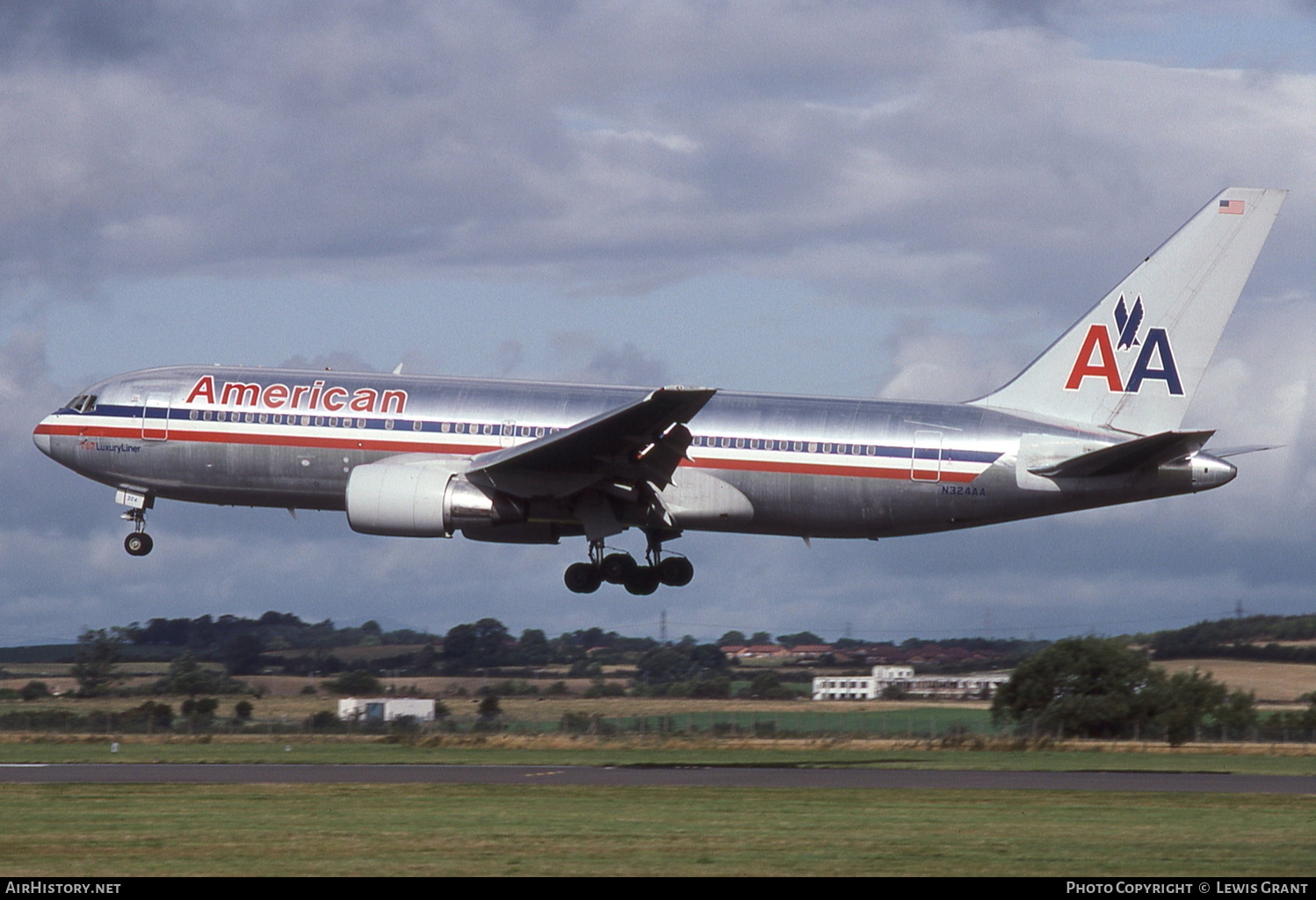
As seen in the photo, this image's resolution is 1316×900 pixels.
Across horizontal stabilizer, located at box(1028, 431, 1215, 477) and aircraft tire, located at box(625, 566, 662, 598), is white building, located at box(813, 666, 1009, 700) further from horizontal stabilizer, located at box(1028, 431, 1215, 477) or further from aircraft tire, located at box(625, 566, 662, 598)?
horizontal stabilizer, located at box(1028, 431, 1215, 477)

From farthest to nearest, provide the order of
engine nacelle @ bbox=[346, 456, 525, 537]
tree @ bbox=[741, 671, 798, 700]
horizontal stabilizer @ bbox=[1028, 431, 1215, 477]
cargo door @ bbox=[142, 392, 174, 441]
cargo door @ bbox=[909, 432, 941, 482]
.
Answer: tree @ bbox=[741, 671, 798, 700], cargo door @ bbox=[142, 392, 174, 441], cargo door @ bbox=[909, 432, 941, 482], engine nacelle @ bbox=[346, 456, 525, 537], horizontal stabilizer @ bbox=[1028, 431, 1215, 477]

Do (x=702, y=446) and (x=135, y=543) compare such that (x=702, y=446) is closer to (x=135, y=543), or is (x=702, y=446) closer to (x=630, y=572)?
(x=630, y=572)

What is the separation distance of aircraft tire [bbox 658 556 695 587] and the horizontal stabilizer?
29.0 feet

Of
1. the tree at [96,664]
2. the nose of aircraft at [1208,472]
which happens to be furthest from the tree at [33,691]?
the nose of aircraft at [1208,472]

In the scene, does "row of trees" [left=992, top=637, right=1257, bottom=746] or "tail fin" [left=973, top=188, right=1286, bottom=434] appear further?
"row of trees" [left=992, top=637, right=1257, bottom=746]

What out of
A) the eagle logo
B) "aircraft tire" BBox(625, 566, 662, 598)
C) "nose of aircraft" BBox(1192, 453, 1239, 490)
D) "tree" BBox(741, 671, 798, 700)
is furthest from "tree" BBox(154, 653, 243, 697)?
"nose of aircraft" BBox(1192, 453, 1239, 490)

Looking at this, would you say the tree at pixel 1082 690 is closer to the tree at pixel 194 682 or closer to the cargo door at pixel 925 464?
the cargo door at pixel 925 464

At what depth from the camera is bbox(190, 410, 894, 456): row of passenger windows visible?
1407 inches

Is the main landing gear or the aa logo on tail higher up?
the aa logo on tail

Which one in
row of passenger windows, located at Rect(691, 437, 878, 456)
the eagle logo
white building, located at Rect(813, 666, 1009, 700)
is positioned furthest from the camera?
white building, located at Rect(813, 666, 1009, 700)

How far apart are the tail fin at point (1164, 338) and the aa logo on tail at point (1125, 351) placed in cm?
2

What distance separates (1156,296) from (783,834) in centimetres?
1990

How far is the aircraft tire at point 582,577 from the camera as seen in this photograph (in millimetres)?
38844

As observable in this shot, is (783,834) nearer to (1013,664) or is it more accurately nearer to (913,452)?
(913,452)
